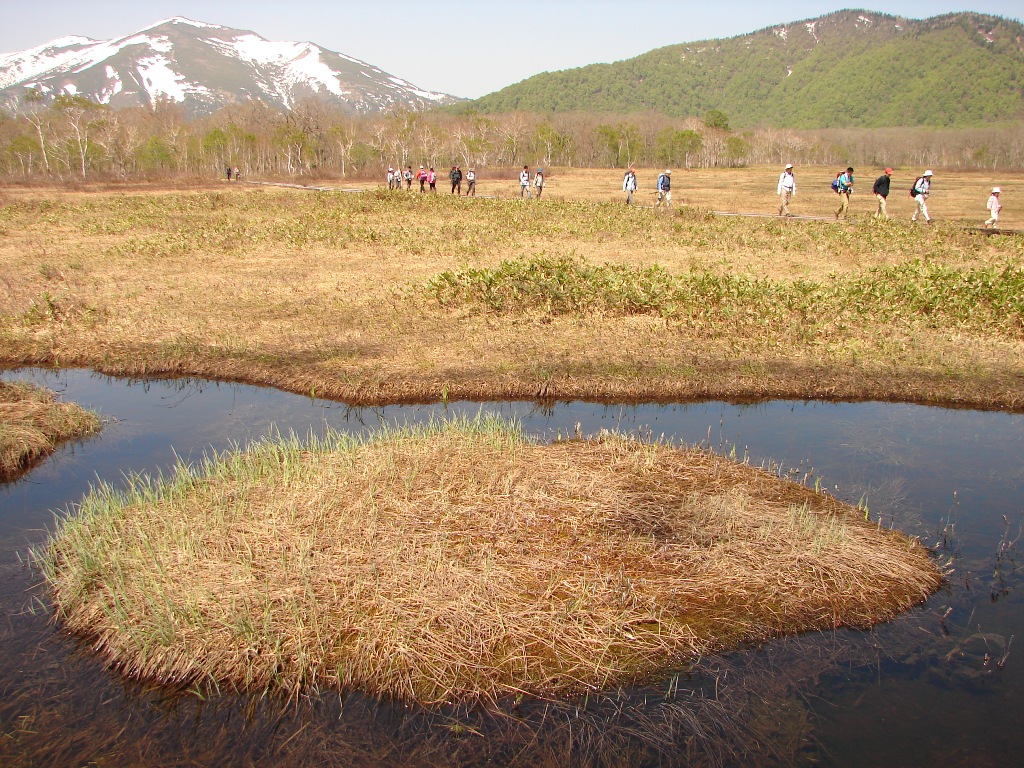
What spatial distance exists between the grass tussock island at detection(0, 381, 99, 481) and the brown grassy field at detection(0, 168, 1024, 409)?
2.39 meters

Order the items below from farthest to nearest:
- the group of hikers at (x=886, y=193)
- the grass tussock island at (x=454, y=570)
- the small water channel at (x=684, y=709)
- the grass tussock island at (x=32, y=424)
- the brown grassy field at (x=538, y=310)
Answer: the group of hikers at (x=886, y=193) < the brown grassy field at (x=538, y=310) < the grass tussock island at (x=32, y=424) < the grass tussock island at (x=454, y=570) < the small water channel at (x=684, y=709)

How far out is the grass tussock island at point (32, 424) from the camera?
31.1 ft

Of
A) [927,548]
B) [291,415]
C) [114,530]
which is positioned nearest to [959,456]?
[927,548]

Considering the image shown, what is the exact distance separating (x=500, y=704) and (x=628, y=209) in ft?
91.9

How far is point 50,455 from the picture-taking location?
985 centimetres

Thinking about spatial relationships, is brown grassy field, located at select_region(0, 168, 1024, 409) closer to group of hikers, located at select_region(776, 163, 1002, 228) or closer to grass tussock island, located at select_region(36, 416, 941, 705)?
group of hikers, located at select_region(776, 163, 1002, 228)

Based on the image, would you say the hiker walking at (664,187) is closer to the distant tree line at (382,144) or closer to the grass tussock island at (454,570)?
the grass tussock island at (454,570)

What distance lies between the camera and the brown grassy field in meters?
12.3

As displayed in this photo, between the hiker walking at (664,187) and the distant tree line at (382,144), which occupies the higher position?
the distant tree line at (382,144)

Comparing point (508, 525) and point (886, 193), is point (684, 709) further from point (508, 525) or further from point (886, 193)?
point (886, 193)

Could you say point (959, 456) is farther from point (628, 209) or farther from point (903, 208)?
point (903, 208)

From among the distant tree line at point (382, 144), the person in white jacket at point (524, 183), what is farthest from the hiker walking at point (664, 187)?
the distant tree line at point (382, 144)

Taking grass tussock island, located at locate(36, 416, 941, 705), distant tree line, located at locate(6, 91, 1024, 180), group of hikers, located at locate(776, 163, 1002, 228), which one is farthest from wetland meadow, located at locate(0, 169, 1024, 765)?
distant tree line, located at locate(6, 91, 1024, 180)

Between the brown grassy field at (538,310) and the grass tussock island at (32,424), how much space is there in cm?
239
